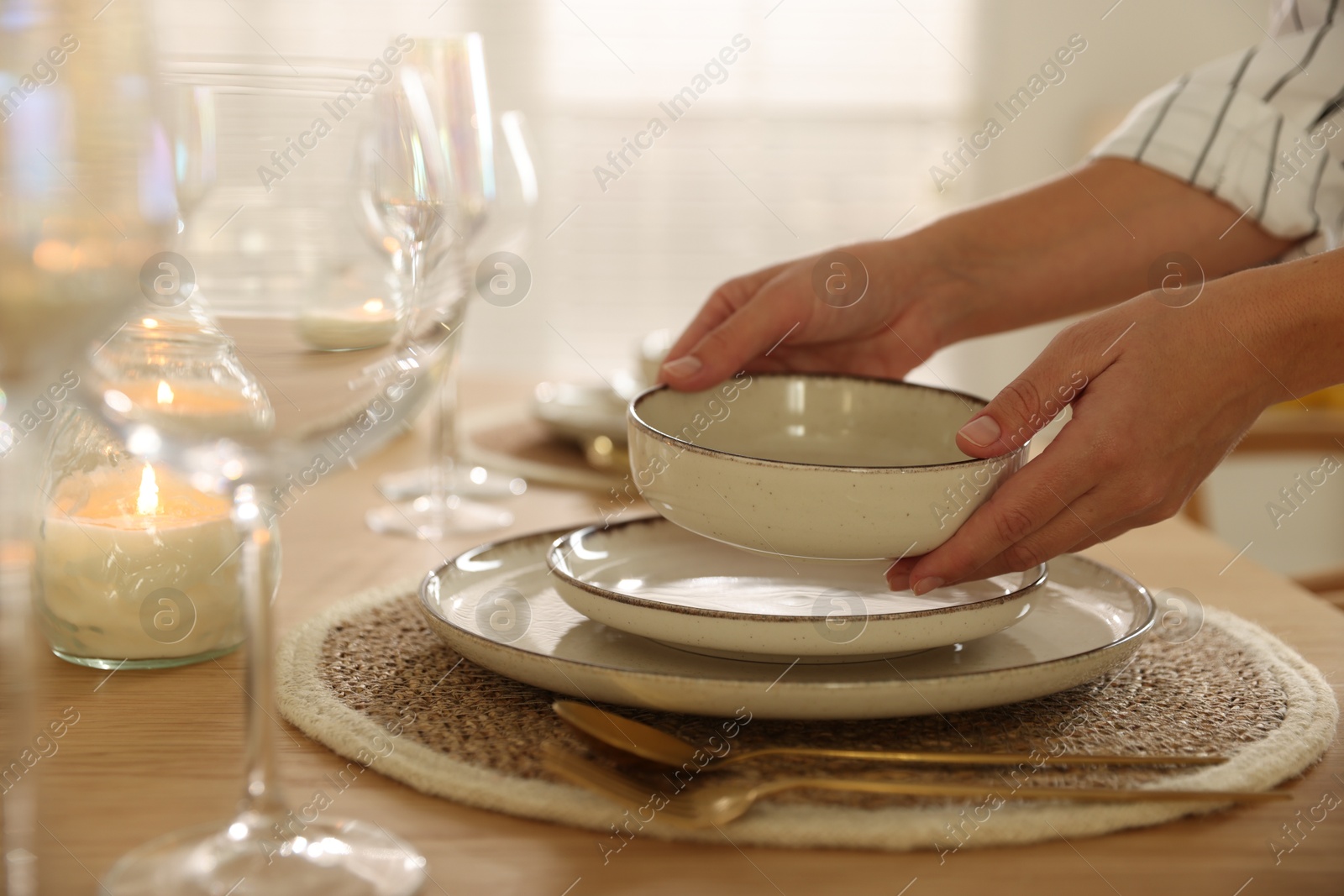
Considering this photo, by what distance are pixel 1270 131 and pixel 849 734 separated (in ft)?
2.33

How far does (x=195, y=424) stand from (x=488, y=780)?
183 millimetres

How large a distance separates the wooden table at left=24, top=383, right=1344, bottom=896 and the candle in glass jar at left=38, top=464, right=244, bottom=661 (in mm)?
18

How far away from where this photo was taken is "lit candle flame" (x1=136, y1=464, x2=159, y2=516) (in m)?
0.61

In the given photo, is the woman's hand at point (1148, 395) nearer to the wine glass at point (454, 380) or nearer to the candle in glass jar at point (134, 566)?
the candle in glass jar at point (134, 566)

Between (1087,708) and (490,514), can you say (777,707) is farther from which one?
(490,514)

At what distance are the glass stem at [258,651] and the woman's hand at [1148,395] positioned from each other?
0.31m

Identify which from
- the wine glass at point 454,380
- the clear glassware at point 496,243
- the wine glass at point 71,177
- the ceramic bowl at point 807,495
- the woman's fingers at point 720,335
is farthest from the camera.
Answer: the clear glassware at point 496,243

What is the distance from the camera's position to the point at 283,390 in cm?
38

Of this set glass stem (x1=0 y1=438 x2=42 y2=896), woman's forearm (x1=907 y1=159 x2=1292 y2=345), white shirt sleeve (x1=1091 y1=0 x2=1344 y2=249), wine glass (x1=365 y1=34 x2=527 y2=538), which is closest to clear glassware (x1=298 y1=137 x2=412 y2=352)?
glass stem (x1=0 y1=438 x2=42 y2=896)

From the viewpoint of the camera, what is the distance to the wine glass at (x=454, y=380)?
960mm

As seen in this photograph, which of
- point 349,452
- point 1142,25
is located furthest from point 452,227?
point 1142,25

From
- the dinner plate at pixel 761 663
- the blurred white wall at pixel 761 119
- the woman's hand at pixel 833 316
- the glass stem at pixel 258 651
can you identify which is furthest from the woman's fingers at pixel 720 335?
the blurred white wall at pixel 761 119

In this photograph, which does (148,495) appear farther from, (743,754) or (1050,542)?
(1050,542)

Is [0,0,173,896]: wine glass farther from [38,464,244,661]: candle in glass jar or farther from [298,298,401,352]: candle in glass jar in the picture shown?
[38,464,244,661]: candle in glass jar
